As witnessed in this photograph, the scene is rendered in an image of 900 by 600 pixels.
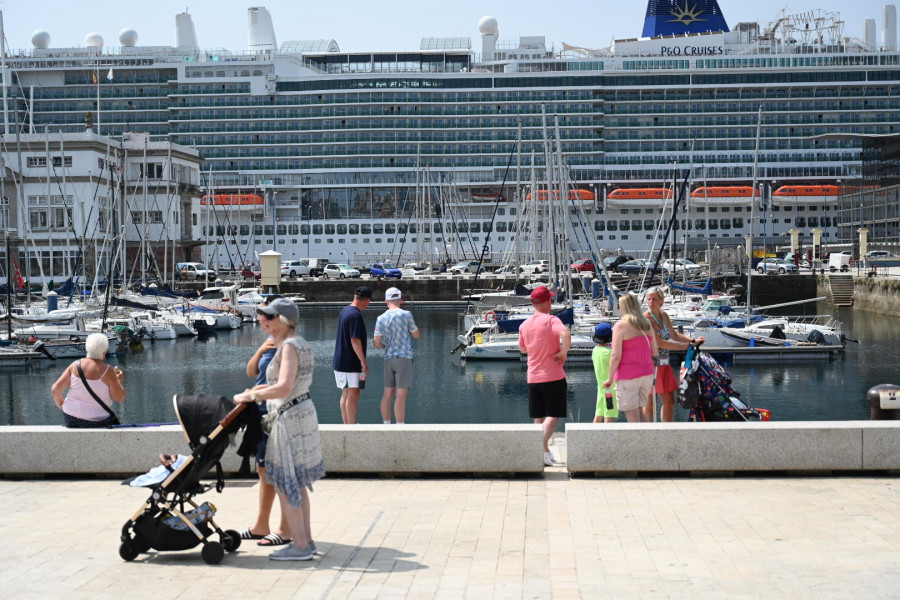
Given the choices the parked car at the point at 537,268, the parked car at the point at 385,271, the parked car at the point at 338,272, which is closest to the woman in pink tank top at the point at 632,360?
the parked car at the point at 537,268

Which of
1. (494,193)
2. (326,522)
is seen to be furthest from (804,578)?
(494,193)

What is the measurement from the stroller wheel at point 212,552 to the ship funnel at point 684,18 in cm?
9001

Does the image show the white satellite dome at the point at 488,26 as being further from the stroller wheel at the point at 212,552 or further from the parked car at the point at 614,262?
the stroller wheel at the point at 212,552

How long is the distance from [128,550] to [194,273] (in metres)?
56.9

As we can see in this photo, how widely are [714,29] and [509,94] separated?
20295 millimetres

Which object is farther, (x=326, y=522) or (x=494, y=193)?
(x=494, y=193)

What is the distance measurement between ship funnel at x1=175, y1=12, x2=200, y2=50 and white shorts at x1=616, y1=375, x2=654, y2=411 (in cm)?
8791

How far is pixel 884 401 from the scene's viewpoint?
32.4ft

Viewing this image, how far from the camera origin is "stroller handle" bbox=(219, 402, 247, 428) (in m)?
6.88

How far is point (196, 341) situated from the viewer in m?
41.6

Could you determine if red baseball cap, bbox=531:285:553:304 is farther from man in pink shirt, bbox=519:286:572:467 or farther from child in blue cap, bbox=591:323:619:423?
child in blue cap, bbox=591:323:619:423

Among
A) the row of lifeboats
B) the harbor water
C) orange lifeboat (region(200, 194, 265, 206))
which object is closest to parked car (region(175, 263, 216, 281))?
orange lifeboat (region(200, 194, 265, 206))

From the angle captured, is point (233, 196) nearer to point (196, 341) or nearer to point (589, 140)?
point (589, 140)

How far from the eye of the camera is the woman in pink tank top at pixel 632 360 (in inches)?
385
